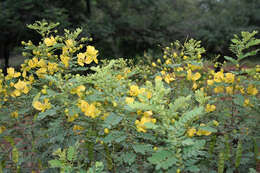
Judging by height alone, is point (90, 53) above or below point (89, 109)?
above

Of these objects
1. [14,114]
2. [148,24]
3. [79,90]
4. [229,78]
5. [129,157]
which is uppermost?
[148,24]

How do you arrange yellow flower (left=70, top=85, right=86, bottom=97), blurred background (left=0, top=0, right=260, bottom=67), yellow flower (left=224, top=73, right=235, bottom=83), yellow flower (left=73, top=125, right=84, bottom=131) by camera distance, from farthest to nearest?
blurred background (left=0, top=0, right=260, bottom=67), yellow flower (left=224, top=73, right=235, bottom=83), yellow flower (left=73, top=125, right=84, bottom=131), yellow flower (left=70, top=85, right=86, bottom=97)

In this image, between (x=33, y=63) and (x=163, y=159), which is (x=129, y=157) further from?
(x=33, y=63)

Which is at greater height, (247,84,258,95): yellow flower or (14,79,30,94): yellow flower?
(14,79,30,94): yellow flower

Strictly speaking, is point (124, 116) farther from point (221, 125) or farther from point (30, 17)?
point (30, 17)

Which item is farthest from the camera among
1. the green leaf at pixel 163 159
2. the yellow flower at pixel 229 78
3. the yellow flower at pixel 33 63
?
the yellow flower at pixel 33 63

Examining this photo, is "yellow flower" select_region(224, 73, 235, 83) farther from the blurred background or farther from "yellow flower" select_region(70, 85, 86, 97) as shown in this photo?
the blurred background

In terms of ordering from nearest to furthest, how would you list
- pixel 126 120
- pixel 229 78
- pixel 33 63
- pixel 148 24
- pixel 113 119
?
pixel 113 119, pixel 126 120, pixel 229 78, pixel 33 63, pixel 148 24

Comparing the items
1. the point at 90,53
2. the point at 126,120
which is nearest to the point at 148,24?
the point at 90,53

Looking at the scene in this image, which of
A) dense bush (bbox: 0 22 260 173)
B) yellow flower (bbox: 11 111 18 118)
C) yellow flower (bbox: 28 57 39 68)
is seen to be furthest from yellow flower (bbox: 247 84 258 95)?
yellow flower (bbox: 11 111 18 118)

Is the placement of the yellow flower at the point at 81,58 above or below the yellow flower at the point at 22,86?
above

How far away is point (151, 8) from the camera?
11.4 metres

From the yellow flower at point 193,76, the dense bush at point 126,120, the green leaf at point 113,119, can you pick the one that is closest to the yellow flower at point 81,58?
the dense bush at point 126,120

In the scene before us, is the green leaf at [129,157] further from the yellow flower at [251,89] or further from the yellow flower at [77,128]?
the yellow flower at [251,89]
